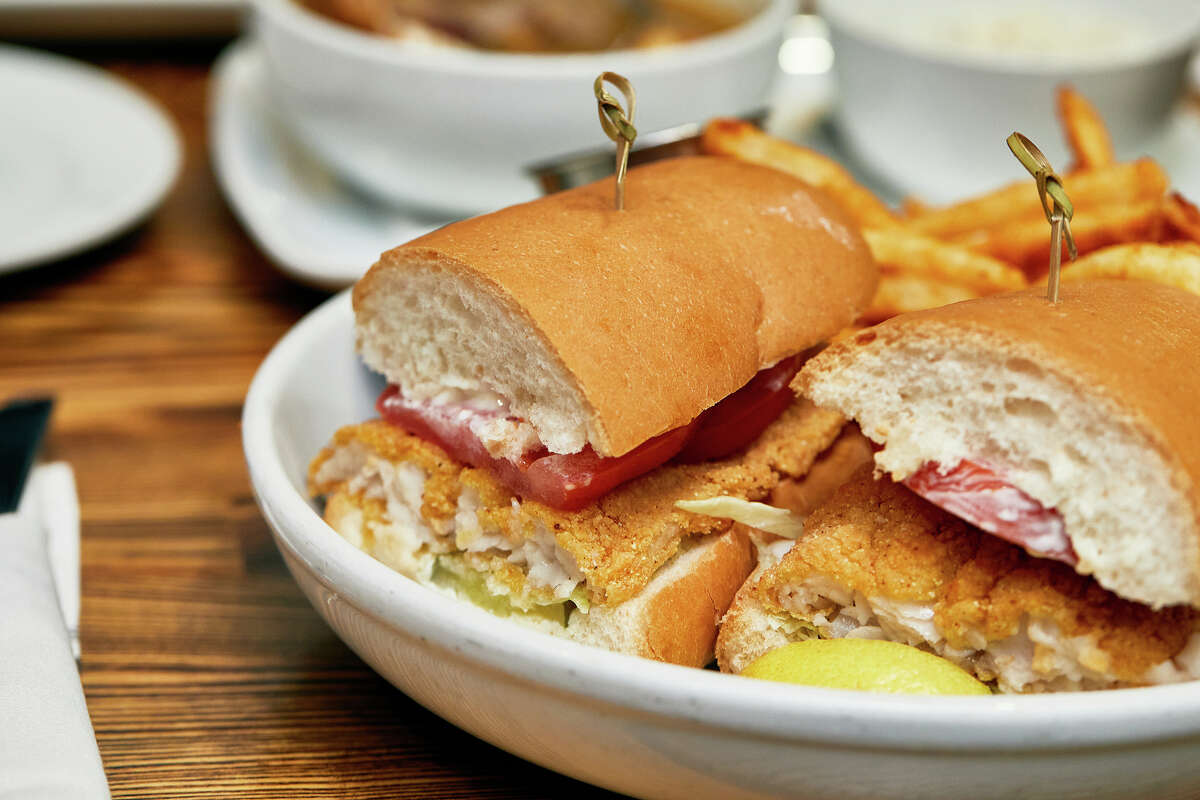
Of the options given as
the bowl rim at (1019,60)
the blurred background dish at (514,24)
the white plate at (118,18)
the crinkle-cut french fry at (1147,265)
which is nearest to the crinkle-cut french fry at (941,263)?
the crinkle-cut french fry at (1147,265)

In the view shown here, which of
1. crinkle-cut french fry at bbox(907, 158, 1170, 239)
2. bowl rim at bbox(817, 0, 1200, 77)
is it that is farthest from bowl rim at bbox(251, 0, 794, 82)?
crinkle-cut french fry at bbox(907, 158, 1170, 239)

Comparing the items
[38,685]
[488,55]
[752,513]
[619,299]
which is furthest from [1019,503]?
[488,55]

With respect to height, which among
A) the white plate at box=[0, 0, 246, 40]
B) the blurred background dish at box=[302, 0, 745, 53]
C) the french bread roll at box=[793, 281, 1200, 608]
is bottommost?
the white plate at box=[0, 0, 246, 40]

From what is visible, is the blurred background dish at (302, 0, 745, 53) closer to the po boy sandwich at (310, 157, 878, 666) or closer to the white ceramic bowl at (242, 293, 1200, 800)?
the po boy sandwich at (310, 157, 878, 666)

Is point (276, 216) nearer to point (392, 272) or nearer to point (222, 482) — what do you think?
point (222, 482)

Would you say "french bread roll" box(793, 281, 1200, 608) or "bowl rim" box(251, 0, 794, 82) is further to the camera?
"bowl rim" box(251, 0, 794, 82)

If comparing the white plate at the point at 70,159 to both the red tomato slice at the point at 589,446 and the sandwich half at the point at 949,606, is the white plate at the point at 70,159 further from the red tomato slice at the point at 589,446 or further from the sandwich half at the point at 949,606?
the sandwich half at the point at 949,606
